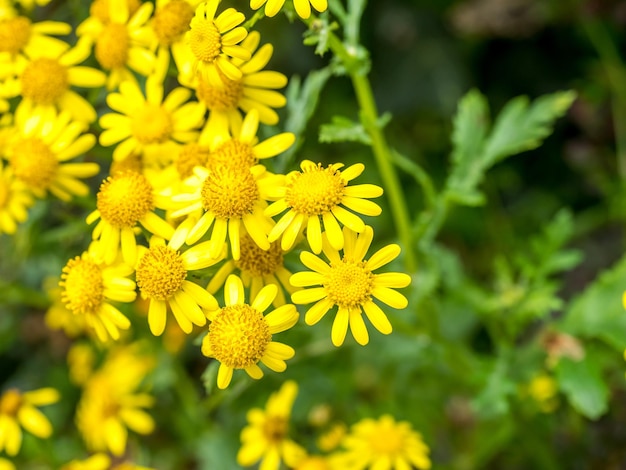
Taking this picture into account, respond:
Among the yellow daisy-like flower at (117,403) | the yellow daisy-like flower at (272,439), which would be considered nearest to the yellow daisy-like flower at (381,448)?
the yellow daisy-like flower at (272,439)

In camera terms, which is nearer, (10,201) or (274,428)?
(10,201)

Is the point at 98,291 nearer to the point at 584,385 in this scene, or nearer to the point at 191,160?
the point at 191,160

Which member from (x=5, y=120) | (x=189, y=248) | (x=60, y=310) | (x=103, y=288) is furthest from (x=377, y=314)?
(x=60, y=310)

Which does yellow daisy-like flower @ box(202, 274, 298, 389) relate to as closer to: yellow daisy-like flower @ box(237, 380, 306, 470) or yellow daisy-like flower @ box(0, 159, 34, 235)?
yellow daisy-like flower @ box(237, 380, 306, 470)

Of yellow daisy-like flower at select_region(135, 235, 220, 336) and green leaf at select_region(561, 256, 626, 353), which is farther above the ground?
yellow daisy-like flower at select_region(135, 235, 220, 336)

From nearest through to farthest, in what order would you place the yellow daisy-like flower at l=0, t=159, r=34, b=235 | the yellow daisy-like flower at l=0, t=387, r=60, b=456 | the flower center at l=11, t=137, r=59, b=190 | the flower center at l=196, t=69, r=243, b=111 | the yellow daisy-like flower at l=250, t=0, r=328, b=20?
the yellow daisy-like flower at l=250, t=0, r=328, b=20 → the flower center at l=196, t=69, r=243, b=111 → the flower center at l=11, t=137, r=59, b=190 → the yellow daisy-like flower at l=0, t=159, r=34, b=235 → the yellow daisy-like flower at l=0, t=387, r=60, b=456

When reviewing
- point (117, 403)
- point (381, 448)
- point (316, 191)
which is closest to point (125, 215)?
point (316, 191)

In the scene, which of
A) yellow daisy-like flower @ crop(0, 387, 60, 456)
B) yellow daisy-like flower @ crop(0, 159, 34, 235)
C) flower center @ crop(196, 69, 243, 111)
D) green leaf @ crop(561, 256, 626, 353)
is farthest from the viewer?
yellow daisy-like flower @ crop(0, 387, 60, 456)

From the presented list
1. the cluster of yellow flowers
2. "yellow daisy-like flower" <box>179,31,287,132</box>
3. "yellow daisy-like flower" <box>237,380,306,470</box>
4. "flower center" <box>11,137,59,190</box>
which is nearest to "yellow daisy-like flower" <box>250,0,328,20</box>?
the cluster of yellow flowers
